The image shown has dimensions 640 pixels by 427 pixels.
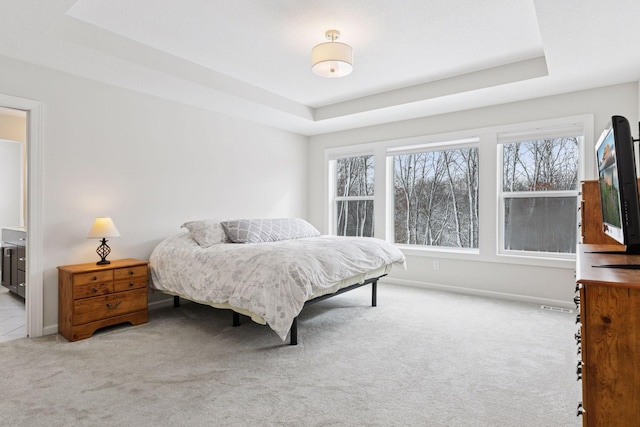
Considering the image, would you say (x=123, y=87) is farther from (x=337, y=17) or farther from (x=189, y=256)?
(x=337, y=17)

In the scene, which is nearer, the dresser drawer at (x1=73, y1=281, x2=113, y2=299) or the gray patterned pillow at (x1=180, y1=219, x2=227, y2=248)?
the dresser drawer at (x1=73, y1=281, x2=113, y2=299)

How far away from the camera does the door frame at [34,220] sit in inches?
120

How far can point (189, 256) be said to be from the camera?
3352mm

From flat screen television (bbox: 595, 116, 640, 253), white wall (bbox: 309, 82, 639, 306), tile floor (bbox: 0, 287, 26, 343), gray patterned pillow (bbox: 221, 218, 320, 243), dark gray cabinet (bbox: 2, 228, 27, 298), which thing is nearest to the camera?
flat screen television (bbox: 595, 116, 640, 253)

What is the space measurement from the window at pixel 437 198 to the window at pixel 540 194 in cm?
40

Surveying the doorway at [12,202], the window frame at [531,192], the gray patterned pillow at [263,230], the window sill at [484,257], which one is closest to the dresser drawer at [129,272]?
the gray patterned pillow at [263,230]

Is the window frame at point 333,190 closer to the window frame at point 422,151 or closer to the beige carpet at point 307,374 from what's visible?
the window frame at point 422,151

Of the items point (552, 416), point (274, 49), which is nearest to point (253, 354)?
point (552, 416)

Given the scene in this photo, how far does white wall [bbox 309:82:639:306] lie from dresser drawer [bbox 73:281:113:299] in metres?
3.62

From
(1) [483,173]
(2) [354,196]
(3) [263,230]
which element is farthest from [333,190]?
(1) [483,173]

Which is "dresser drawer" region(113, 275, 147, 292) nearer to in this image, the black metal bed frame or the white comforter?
the white comforter

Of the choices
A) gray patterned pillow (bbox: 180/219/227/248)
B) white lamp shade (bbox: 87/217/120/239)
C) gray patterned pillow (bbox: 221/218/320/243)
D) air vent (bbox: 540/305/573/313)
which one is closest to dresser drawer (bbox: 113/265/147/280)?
white lamp shade (bbox: 87/217/120/239)

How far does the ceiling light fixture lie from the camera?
9.30ft

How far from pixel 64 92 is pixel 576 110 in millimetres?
5144
